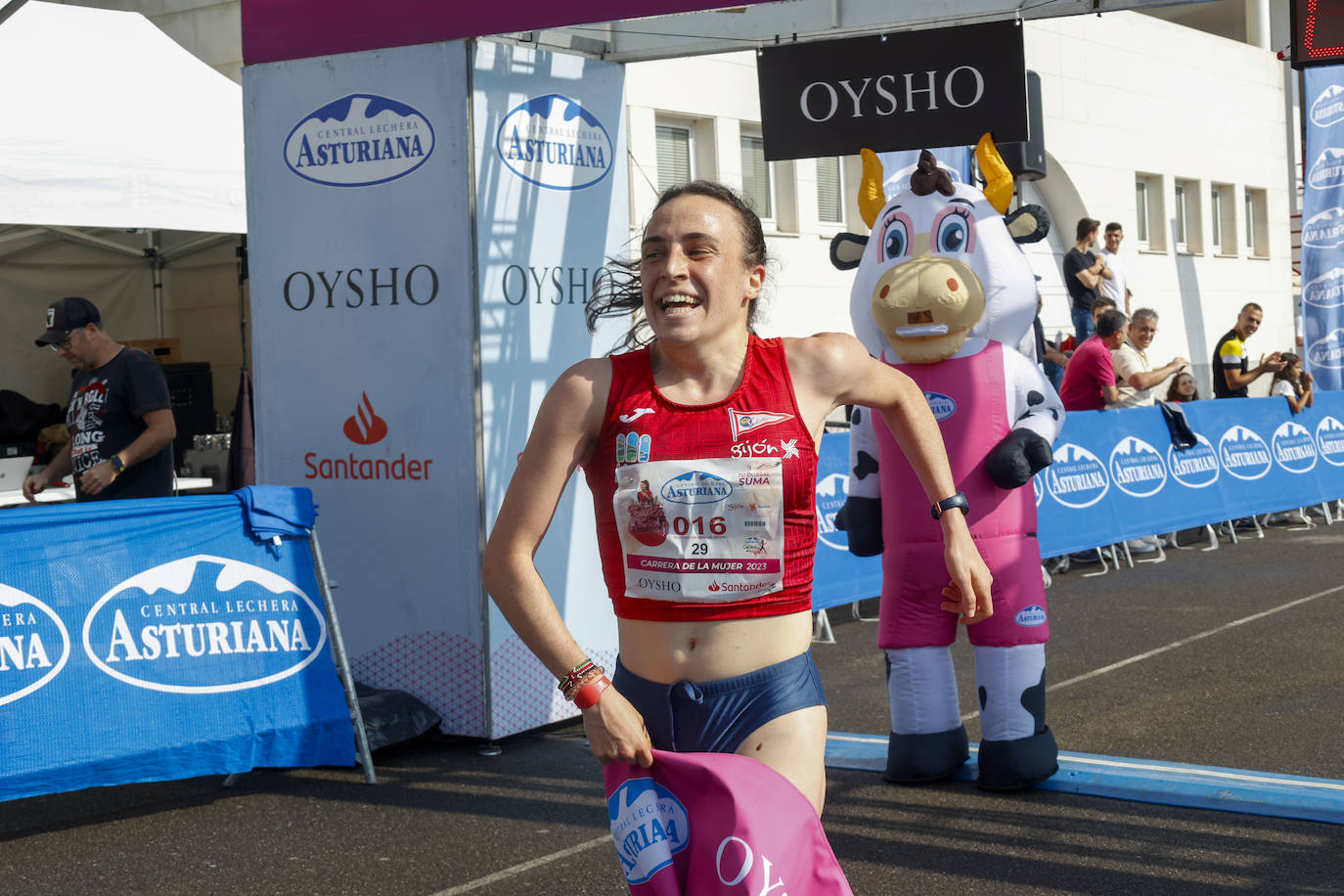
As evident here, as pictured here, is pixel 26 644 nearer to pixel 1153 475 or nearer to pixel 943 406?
pixel 943 406

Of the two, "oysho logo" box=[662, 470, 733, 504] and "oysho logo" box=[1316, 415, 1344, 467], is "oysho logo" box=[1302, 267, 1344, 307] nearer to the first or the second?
"oysho logo" box=[1316, 415, 1344, 467]

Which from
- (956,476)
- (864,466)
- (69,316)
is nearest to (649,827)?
(956,476)

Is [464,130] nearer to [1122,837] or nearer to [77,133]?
[1122,837]

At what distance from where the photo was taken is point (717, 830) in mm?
2766

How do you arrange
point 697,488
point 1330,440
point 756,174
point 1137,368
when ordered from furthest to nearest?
point 756,174, point 1330,440, point 1137,368, point 697,488

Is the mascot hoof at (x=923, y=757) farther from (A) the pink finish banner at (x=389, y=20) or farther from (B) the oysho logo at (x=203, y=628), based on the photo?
(A) the pink finish banner at (x=389, y=20)

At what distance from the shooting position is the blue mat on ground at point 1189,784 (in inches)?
209

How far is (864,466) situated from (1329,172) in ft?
39.3

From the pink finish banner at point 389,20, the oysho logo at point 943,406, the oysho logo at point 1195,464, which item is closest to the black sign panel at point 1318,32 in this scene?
the oysho logo at point 943,406

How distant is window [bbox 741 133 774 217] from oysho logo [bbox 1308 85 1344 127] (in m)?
6.49

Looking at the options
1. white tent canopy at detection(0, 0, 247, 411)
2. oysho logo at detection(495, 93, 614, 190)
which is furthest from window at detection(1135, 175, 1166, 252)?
oysho logo at detection(495, 93, 614, 190)

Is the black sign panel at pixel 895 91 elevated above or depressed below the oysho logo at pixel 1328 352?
above

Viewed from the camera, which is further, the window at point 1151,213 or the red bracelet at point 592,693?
the window at point 1151,213

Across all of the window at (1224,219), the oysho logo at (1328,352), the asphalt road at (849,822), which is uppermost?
the window at (1224,219)
